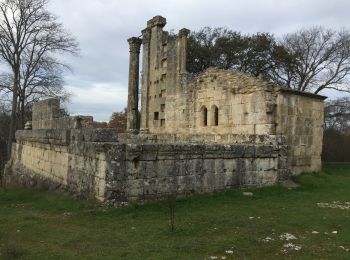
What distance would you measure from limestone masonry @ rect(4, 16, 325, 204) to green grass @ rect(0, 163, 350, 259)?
1.82ft

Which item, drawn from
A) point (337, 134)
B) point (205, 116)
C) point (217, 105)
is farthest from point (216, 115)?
point (337, 134)

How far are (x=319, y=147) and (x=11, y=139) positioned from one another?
1760 cm

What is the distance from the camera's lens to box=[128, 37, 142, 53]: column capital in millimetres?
27828

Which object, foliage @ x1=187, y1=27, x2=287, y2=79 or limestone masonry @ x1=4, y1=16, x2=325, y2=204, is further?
foliage @ x1=187, y1=27, x2=287, y2=79

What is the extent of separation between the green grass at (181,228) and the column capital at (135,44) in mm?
18268

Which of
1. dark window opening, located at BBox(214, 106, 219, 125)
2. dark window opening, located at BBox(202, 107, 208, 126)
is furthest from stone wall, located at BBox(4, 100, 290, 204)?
dark window opening, located at BBox(202, 107, 208, 126)

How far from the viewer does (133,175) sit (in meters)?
9.52

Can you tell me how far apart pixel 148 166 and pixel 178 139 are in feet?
36.3

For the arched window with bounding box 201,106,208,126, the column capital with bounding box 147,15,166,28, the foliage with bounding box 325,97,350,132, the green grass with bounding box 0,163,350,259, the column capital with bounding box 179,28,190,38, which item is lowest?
the green grass with bounding box 0,163,350,259

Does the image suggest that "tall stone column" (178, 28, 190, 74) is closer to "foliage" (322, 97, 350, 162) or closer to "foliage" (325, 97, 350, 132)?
"foliage" (322, 97, 350, 162)

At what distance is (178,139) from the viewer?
20766mm

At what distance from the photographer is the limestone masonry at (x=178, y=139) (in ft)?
31.9

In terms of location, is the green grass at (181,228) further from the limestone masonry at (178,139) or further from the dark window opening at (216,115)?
the dark window opening at (216,115)

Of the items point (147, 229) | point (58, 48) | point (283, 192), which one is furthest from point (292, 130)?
point (58, 48)
